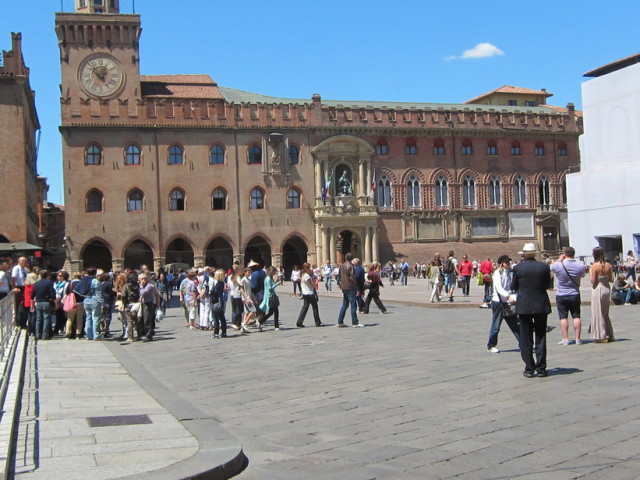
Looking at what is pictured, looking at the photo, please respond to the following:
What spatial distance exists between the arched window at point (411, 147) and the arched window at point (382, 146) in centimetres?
134

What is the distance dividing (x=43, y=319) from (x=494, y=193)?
43.0 meters

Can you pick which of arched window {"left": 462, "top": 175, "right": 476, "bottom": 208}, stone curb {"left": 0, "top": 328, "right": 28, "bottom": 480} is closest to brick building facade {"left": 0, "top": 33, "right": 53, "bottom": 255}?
stone curb {"left": 0, "top": 328, "right": 28, "bottom": 480}

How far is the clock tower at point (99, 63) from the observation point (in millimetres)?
47875

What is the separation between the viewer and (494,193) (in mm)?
55969

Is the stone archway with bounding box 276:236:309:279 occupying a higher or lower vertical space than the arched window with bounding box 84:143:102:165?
lower

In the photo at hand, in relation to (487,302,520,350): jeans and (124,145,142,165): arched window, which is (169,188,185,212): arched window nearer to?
(124,145,142,165): arched window

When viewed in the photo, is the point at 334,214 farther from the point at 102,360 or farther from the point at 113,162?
the point at 102,360

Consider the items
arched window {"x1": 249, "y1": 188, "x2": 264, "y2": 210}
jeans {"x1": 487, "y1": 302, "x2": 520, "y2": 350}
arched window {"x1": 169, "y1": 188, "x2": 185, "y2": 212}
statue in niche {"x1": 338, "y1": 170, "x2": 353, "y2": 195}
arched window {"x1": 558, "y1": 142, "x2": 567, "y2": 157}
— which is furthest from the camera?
arched window {"x1": 558, "y1": 142, "x2": 567, "y2": 157}

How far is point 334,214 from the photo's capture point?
51250mm

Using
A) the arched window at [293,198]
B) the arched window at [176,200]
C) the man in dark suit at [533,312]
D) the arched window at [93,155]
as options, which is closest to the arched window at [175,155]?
the arched window at [176,200]

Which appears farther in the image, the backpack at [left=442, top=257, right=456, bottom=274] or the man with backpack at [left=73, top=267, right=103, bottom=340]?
the backpack at [left=442, top=257, right=456, bottom=274]

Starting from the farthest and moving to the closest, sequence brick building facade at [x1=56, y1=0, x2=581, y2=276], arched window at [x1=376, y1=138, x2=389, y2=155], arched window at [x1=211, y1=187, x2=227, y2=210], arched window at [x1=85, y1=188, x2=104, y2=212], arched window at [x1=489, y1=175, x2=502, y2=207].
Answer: arched window at [x1=489, y1=175, x2=502, y2=207] → arched window at [x1=376, y1=138, x2=389, y2=155] → arched window at [x1=211, y1=187, x2=227, y2=210] → brick building facade at [x1=56, y1=0, x2=581, y2=276] → arched window at [x1=85, y1=188, x2=104, y2=212]

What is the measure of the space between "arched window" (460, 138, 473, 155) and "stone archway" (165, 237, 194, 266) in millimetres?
19513

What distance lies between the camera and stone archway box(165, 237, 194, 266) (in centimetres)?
4994
